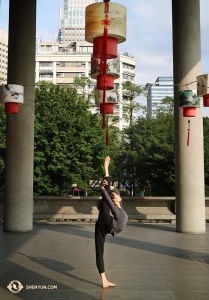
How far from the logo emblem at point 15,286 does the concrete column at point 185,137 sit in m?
7.85

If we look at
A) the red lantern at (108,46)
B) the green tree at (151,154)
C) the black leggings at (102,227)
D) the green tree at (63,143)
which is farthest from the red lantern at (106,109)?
the green tree at (151,154)

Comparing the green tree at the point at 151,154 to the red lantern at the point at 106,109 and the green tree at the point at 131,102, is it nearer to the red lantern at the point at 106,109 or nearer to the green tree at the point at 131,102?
the green tree at the point at 131,102

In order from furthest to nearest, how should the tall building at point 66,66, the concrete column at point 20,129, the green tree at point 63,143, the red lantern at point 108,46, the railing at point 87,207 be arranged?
the tall building at point 66,66 < the green tree at point 63,143 < the railing at point 87,207 < the concrete column at point 20,129 < the red lantern at point 108,46

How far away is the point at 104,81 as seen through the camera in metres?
9.13

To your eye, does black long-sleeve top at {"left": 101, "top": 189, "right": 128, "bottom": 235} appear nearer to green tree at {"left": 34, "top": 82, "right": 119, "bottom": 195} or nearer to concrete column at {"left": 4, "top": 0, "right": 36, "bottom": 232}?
concrete column at {"left": 4, "top": 0, "right": 36, "bottom": 232}

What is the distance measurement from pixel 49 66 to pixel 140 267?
300 ft

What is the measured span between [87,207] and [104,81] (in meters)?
9.36

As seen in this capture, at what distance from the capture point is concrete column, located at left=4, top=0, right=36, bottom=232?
49.0ft

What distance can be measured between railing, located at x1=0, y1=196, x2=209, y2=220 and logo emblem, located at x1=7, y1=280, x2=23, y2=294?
10.0m

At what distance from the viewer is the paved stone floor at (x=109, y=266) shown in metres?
6.93

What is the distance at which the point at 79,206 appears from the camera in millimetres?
17844

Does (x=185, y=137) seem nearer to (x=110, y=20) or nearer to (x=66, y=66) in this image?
(x=110, y=20)

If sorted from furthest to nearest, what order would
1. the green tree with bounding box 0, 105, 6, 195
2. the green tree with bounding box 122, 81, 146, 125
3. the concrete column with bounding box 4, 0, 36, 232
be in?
the green tree with bounding box 122, 81, 146, 125 < the green tree with bounding box 0, 105, 6, 195 < the concrete column with bounding box 4, 0, 36, 232

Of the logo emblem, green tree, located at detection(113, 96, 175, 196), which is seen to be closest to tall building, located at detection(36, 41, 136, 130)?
green tree, located at detection(113, 96, 175, 196)
